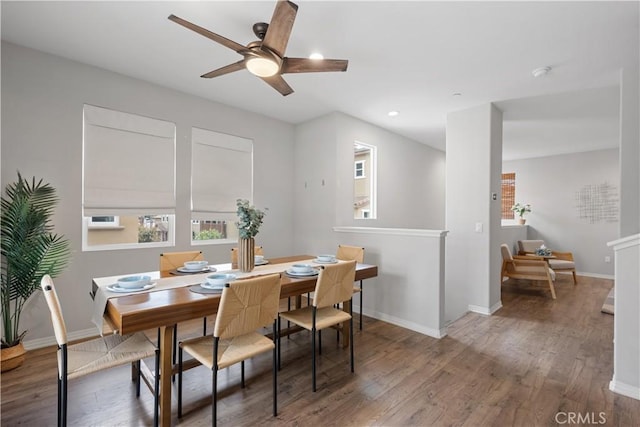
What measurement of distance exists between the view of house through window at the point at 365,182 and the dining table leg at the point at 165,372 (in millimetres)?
3858

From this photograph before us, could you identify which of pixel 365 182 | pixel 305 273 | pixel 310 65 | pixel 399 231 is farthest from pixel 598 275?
pixel 310 65

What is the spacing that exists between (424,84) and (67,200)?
4087mm

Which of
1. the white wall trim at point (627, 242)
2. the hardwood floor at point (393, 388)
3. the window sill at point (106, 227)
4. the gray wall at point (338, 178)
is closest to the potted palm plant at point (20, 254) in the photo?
the hardwood floor at point (393, 388)

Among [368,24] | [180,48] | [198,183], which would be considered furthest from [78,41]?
[368,24]

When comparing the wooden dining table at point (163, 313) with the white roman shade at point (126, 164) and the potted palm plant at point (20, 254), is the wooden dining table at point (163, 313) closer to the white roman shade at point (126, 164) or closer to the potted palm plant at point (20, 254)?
the potted palm plant at point (20, 254)

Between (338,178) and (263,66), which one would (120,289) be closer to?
(263,66)

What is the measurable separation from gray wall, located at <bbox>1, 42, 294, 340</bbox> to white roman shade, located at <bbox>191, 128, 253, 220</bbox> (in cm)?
13

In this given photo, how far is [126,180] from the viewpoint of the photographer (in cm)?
337

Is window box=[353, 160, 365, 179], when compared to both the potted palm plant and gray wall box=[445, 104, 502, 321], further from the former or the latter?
the potted palm plant

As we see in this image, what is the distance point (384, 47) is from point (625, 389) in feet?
10.9

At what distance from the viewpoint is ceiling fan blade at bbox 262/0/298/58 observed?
1686 mm

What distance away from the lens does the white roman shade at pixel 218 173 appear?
3.95 m

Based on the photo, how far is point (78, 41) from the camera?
268cm

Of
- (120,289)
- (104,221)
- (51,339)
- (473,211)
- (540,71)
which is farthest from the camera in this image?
(473,211)
